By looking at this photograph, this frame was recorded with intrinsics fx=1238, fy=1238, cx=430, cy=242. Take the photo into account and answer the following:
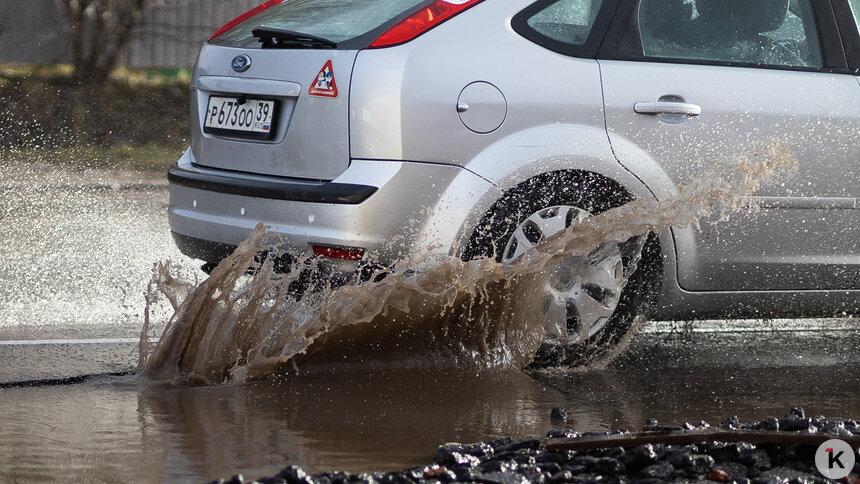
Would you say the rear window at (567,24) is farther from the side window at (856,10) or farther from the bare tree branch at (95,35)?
the bare tree branch at (95,35)

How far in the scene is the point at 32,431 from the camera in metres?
4.08

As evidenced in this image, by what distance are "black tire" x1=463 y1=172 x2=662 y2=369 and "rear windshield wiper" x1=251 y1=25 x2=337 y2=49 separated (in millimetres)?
958

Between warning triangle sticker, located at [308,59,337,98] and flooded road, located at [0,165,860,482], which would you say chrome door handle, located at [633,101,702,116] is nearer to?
flooded road, located at [0,165,860,482]

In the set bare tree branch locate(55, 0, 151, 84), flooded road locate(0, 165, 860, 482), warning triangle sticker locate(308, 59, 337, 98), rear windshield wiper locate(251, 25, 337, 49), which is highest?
rear windshield wiper locate(251, 25, 337, 49)

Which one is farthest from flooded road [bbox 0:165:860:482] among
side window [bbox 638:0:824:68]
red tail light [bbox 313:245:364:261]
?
side window [bbox 638:0:824:68]

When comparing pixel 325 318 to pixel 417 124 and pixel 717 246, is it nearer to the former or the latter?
pixel 417 124

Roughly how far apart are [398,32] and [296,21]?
55 cm

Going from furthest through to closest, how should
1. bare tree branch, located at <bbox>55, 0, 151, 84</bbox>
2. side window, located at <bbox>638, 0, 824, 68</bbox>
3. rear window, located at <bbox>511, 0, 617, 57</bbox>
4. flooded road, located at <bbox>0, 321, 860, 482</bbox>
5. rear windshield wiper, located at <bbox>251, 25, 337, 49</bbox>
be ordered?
bare tree branch, located at <bbox>55, 0, 151, 84</bbox>, side window, located at <bbox>638, 0, 824, 68</bbox>, rear window, located at <bbox>511, 0, 617, 57</bbox>, rear windshield wiper, located at <bbox>251, 25, 337, 49</bbox>, flooded road, located at <bbox>0, 321, 860, 482</bbox>

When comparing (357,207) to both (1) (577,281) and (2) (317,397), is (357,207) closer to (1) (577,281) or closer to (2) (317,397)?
(2) (317,397)

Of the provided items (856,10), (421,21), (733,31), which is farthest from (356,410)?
(856,10)

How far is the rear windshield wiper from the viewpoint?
4984 millimetres

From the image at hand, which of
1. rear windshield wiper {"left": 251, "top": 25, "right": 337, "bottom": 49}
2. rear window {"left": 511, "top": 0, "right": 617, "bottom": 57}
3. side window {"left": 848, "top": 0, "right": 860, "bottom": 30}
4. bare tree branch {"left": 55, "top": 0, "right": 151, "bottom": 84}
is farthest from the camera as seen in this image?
bare tree branch {"left": 55, "top": 0, "right": 151, "bottom": 84}

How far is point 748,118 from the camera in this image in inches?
207

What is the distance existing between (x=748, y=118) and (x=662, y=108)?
15.8 inches
